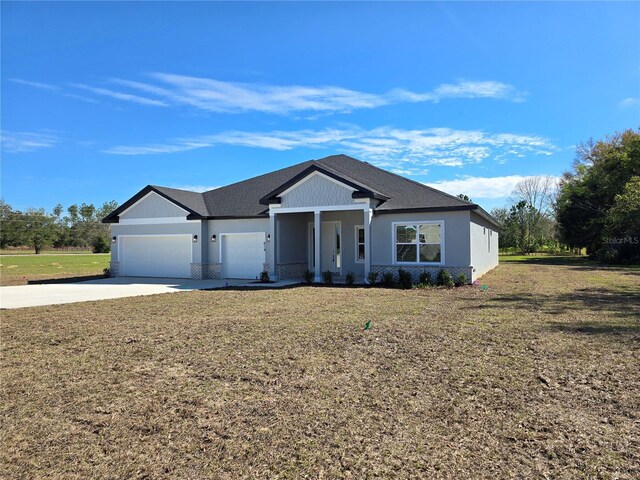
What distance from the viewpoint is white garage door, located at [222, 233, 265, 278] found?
1969cm

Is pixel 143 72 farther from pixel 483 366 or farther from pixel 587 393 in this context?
pixel 587 393

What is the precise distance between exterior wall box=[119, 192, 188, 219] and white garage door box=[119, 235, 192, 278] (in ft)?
3.52

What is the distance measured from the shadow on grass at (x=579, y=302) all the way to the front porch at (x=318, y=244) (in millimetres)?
6760

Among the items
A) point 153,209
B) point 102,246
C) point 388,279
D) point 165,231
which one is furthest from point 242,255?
point 102,246

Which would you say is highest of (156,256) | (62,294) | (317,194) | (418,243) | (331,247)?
(317,194)

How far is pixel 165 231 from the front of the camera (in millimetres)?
20734

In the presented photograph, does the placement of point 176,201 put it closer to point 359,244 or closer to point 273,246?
point 273,246

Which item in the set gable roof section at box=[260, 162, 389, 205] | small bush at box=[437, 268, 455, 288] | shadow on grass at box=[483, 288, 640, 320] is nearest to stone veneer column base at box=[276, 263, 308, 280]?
gable roof section at box=[260, 162, 389, 205]

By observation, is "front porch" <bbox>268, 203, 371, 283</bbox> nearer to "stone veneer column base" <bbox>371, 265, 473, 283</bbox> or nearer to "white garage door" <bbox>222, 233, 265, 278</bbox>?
"stone veneer column base" <bbox>371, 265, 473, 283</bbox>

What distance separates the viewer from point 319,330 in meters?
7.93

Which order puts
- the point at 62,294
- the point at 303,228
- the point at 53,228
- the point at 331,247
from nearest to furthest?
the point at 62,294, the point at 331,247, the point at 303,228, the point at 53,228

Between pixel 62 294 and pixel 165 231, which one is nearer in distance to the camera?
pixel 62 294

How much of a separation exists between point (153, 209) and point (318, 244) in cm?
907

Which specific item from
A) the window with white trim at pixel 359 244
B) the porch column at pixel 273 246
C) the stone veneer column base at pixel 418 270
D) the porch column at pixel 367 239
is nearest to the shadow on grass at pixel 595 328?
the stone veneer column base at pixel 418 270
